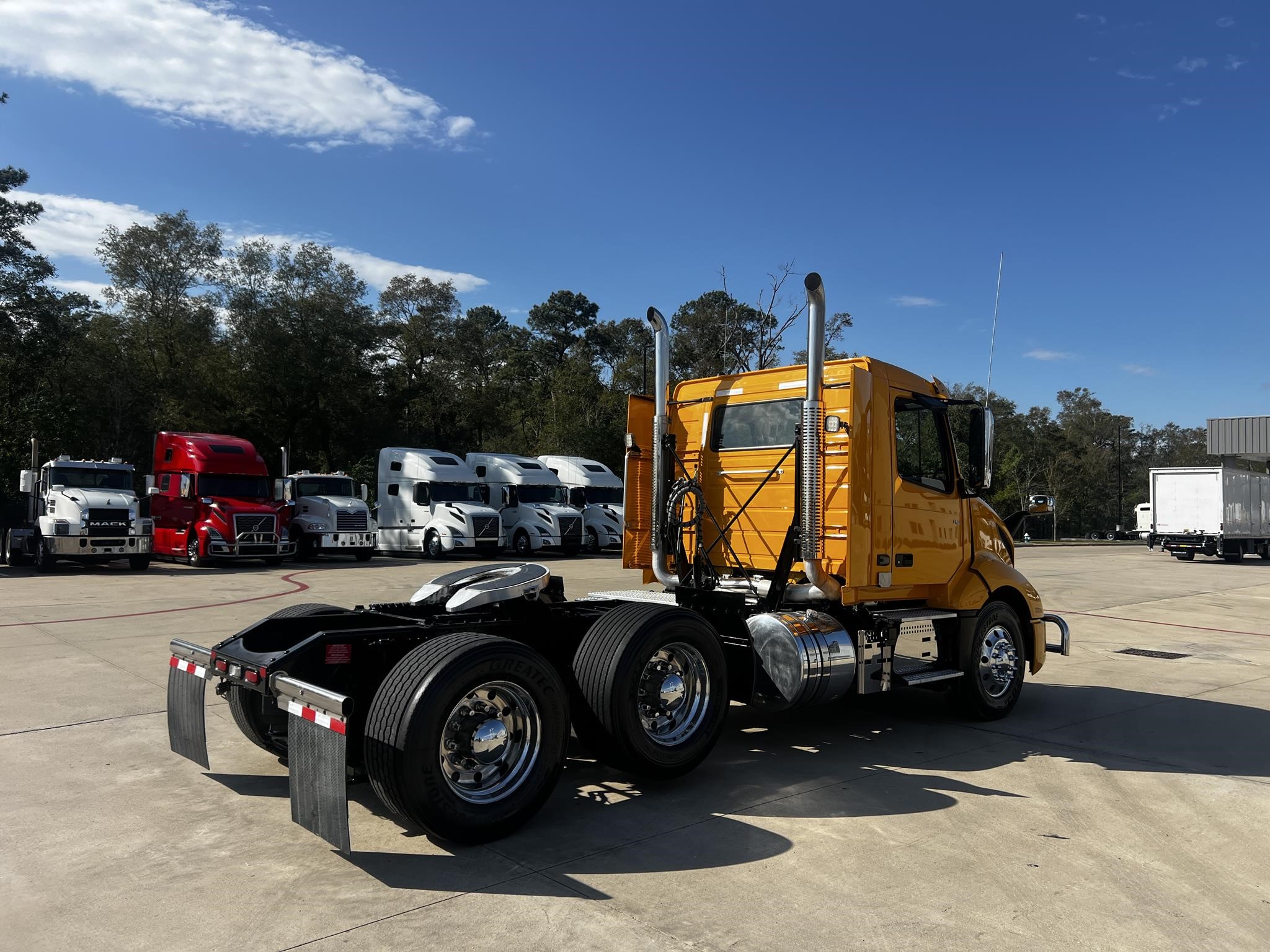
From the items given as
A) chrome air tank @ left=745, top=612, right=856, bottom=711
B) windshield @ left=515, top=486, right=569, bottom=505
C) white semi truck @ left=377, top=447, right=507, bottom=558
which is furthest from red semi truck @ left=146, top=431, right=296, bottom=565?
chrome air tank @ left=745, top=612, right=856, bottom=711

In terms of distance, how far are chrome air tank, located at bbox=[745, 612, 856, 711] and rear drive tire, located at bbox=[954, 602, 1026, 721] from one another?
1423 millimetres

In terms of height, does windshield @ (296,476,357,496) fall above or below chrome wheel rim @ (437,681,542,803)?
above

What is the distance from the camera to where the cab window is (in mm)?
7062

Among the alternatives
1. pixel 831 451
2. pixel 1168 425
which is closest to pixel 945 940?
pixel 831 451

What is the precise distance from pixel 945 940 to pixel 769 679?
261 centimetres

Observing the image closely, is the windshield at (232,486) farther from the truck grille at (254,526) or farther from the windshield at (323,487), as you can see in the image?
the windshield at (323,487)

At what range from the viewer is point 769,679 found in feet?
20.5

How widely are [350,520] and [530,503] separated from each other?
6.38 m

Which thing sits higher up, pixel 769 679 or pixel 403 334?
pixel 403 334

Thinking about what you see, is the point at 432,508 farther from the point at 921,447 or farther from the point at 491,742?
the point at 491,742

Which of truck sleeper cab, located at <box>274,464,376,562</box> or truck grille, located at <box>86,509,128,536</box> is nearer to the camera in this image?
truck grille, located at <box>86,509,128,536</box>

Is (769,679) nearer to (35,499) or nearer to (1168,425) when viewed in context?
(35,499)

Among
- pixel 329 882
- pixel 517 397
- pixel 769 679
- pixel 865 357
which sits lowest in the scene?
pixel 329 882

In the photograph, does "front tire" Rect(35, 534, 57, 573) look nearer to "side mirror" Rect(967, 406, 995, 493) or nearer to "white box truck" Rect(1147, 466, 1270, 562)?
"side mirror" Rect(967, 406, 995, 493)
